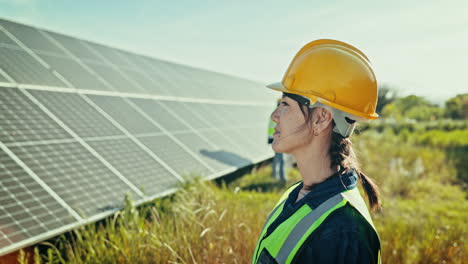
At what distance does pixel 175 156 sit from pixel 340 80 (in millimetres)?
5410

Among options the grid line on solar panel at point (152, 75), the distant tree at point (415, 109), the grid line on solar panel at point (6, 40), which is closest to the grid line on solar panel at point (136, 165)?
the grid line on solar panel at point (6, 40)

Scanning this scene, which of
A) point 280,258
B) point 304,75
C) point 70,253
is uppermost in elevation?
point 304,75

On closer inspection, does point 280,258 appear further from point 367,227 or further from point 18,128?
point 18,128

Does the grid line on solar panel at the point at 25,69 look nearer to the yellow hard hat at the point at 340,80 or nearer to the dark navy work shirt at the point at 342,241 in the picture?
the yellow hard hat at the point at 340,80

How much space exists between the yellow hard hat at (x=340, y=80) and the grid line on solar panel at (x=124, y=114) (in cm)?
534

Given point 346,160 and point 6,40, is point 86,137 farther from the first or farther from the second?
point 346,160

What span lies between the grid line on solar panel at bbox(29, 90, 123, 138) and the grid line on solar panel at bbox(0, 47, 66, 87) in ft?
1.13

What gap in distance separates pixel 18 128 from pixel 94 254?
8.03 ft

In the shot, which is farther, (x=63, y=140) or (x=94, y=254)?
(x=63, y=140)

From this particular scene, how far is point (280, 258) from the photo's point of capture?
1.88 metres

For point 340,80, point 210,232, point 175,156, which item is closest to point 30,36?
point 175,156

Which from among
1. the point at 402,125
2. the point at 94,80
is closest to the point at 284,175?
the point at 94,80

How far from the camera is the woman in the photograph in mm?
1945

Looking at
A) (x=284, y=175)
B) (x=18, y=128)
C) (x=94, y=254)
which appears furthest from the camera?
(x=284, y=175)
